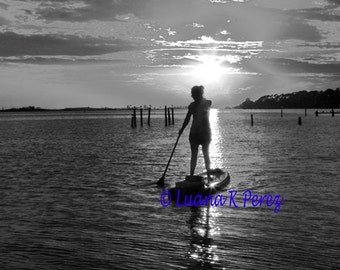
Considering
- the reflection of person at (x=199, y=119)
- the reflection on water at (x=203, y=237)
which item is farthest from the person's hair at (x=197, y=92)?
the reflection on water at (x=203, y=237)

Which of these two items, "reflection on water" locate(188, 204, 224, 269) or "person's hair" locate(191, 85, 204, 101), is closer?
"reflection on water" locate(188, 204, 224, 269)

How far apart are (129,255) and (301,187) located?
8.56 meters

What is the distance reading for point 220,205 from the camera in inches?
474

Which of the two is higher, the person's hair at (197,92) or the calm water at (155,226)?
the person's hair at (197,92)

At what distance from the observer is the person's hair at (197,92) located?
12422 millimetres

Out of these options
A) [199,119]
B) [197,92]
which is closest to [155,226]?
[199,119]

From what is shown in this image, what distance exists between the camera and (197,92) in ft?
40.8

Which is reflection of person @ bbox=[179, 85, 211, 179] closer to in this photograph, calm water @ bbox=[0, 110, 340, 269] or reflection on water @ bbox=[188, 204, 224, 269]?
calm water @ bbox=[0, 110, 340, 269]

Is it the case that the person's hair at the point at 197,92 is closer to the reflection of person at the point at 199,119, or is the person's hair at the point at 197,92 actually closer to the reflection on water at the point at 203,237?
the reflection of person at the point at 199,119

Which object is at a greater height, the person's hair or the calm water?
the person's hair

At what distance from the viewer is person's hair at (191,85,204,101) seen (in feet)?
40.8

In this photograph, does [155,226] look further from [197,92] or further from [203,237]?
[197,92]

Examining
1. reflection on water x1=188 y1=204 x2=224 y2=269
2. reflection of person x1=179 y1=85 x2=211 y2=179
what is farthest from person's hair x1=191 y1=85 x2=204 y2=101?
reflection on water x1=188 y1=204 x2=224 y2=269

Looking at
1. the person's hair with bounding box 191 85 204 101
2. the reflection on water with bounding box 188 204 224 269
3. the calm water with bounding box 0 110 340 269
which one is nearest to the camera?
the reflection on water with bounding box 188 204 224 269
